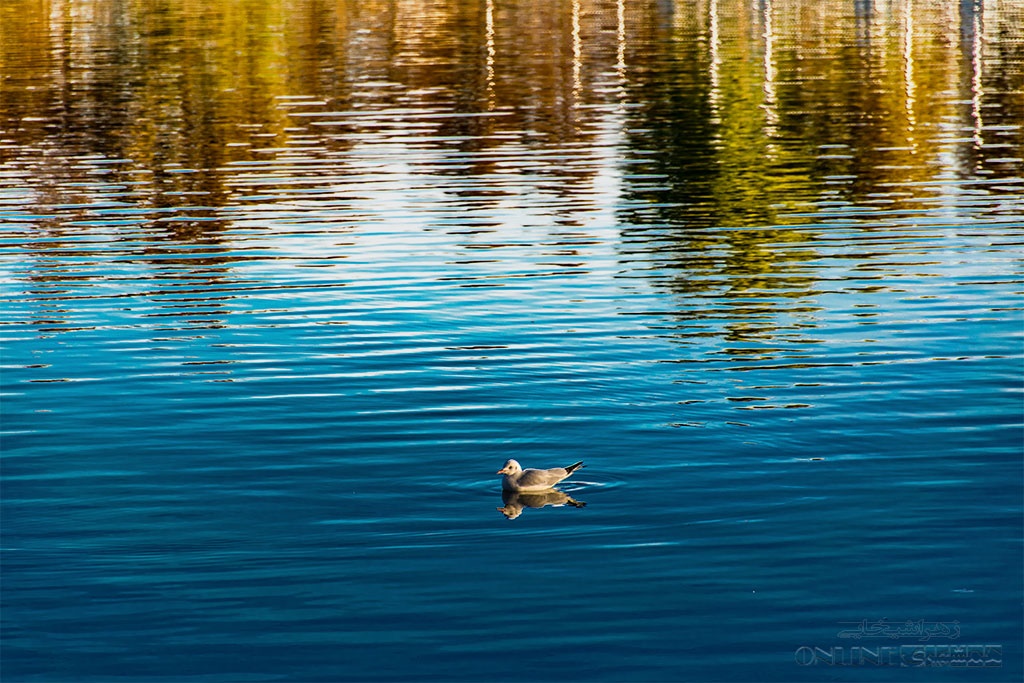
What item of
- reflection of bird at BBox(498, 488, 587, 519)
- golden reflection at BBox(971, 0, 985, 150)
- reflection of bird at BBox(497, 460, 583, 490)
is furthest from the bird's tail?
golden reflection at BBox(971, 0, 985, 150)

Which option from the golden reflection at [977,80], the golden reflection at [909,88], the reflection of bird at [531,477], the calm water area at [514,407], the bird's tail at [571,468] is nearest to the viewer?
the calm water area at [514,407]

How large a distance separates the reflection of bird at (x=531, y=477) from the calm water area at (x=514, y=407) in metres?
0.27

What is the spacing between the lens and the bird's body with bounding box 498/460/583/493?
1791cm

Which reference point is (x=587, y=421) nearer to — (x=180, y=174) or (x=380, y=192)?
(x=380, y=192)

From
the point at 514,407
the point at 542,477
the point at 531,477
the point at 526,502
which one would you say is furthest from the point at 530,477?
the point at 514,407

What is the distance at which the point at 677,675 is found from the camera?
1415 cm

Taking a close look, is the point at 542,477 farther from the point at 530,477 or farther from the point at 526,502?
the point at 526,502

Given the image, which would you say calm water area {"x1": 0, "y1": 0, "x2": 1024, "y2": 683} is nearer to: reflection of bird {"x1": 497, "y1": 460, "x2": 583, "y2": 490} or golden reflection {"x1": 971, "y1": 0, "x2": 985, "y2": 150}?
reflection of bird {"x1": 497, "y1": 460, "x2": 583, "y2": 490}

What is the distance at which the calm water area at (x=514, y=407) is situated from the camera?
49.6ft

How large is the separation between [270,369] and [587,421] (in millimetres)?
6221

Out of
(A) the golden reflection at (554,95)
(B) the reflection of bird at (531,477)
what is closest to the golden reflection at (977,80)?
(A) the golden reflection at (554,95)

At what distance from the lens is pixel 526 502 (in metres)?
18.1

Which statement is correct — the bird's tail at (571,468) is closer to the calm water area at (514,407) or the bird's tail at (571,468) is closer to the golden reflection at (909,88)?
the calm water area at (514,407)

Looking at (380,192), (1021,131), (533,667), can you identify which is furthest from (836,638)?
(1021,131)
